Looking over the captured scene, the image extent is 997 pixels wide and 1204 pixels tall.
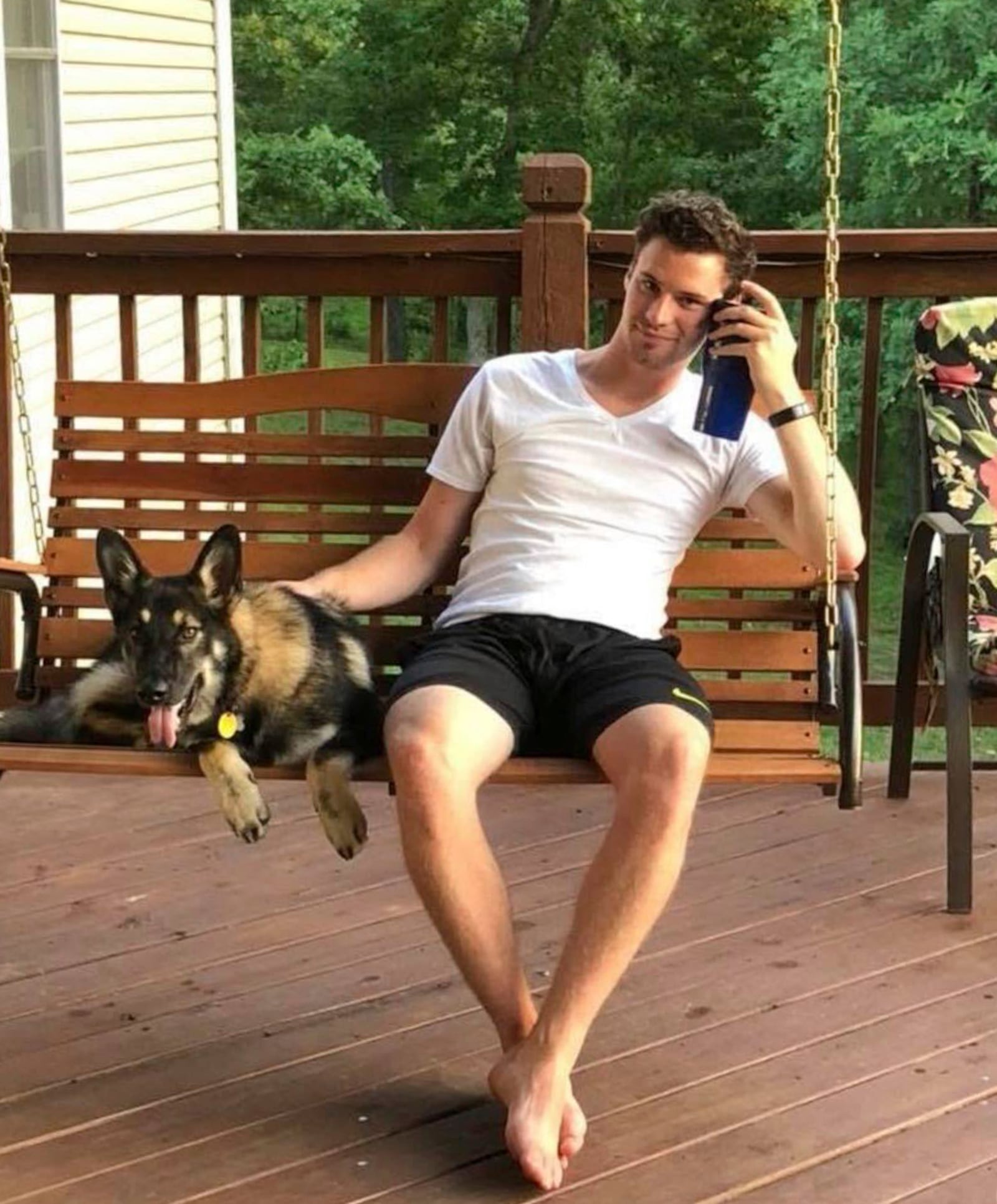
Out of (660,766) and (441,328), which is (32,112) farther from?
(660,766)

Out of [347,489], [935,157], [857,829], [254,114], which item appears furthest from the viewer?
[254,114]

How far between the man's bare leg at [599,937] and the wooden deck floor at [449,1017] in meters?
0.09

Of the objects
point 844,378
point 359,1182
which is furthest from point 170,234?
point 844,378

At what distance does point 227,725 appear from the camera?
2828mm

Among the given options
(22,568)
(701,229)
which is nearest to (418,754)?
(701,229)

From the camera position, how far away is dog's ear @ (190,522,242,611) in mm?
2826

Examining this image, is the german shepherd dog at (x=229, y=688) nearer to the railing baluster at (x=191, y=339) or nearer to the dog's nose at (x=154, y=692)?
the dog's nose at (x=154, y=692)

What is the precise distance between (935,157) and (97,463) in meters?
10.4

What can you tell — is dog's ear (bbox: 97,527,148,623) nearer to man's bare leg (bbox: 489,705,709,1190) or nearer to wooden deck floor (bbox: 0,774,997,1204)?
wooden deck floor (bbox: 0,774,997,1204)

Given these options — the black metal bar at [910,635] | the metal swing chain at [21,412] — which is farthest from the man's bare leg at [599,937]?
the metal swing chain at [21,412]

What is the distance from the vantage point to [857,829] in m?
3.75

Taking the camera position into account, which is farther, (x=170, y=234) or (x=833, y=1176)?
(x=170, y=234)

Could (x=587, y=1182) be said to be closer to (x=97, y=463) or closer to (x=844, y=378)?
(x=97, y=463)

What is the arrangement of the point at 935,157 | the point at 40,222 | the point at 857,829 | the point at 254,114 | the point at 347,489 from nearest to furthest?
the point at 347,489, the point at 857,829, the point at 40,222, the point at 935,157, the point at 254,114
